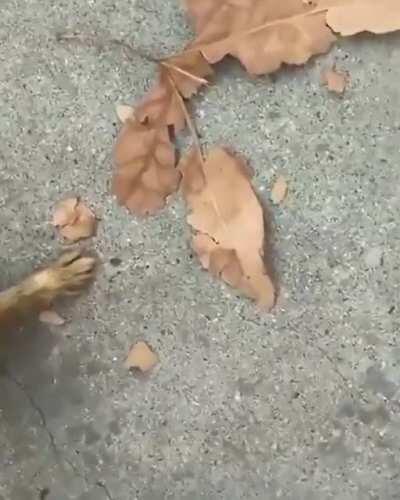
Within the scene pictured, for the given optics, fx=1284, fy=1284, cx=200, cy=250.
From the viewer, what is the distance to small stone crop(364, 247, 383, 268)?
215 centimetres

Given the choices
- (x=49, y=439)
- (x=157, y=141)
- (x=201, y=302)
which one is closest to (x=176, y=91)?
(x=157, y=141)

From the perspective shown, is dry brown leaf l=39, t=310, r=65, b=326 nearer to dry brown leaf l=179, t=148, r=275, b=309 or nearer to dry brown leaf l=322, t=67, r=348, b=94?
dry brown leaf l=179, t=148, r=275, b=309

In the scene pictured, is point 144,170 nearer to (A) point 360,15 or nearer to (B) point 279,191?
(B) point 279,191

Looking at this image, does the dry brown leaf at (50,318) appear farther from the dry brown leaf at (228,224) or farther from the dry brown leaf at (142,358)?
the dry brown leaf at (228,224)

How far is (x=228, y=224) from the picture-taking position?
2096 millimetres

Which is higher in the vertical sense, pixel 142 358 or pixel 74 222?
pixel 74 222

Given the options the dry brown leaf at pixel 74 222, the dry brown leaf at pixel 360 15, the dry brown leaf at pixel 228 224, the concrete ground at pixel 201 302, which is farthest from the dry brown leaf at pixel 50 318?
the dry brown leaf at pixel 360 15

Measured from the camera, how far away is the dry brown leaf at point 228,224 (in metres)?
2.10

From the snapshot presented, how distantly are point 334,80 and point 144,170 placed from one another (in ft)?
1.18

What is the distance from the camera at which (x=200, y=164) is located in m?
2.16

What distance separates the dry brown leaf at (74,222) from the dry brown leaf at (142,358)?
8.3 inches

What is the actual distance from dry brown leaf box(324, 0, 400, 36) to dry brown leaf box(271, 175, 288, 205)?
27cm

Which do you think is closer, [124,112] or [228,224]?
[228,224]

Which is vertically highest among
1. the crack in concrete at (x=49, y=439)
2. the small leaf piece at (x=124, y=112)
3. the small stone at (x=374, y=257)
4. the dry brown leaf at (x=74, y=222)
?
the small leaf piece at (x=124, y=112)
